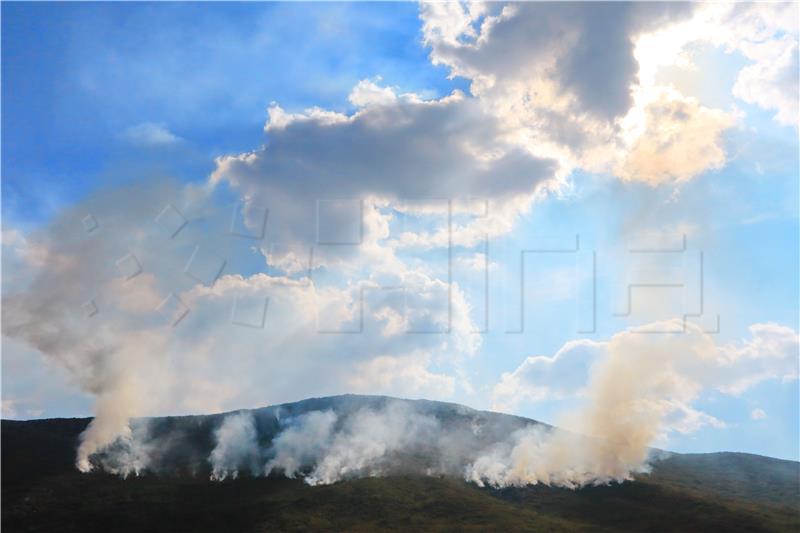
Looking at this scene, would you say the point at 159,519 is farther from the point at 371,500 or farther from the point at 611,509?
the point at 611,509

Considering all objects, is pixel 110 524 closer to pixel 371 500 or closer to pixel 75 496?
pixel 75 496

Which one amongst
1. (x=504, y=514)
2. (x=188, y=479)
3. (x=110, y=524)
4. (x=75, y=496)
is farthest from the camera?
(x=188, y=479)

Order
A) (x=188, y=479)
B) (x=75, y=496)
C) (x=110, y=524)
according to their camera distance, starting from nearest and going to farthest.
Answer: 1. (x=110, y=524)
2. (x=75, y=496)
3. (x=188, y=479)

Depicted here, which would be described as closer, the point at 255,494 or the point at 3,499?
the point at 3,499

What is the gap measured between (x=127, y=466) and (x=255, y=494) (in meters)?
40.7

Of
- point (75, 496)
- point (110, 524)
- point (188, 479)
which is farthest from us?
point (188, 479)

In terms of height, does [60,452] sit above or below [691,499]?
above

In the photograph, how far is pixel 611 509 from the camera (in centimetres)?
19050

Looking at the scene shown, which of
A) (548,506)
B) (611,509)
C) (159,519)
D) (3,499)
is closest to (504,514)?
(548,506)

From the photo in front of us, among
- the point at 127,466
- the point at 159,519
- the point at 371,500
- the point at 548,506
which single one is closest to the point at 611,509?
the point at 548,506

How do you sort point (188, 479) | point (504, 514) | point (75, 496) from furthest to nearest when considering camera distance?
point (188, 479), point (504, 514), point (75, 496)

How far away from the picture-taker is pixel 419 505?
18738 centimetres

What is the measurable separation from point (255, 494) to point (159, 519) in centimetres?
3168

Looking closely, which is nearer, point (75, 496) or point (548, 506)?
point (75, 496)
